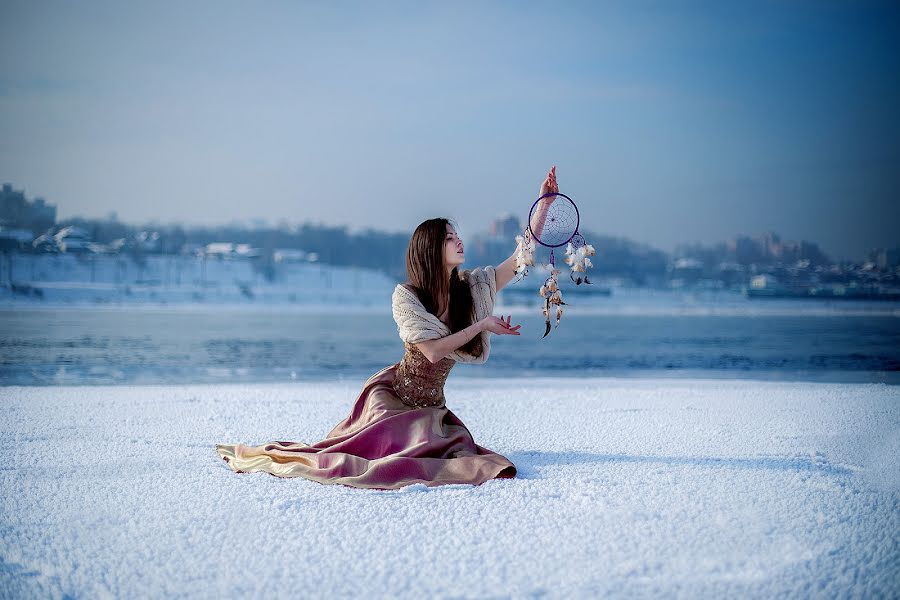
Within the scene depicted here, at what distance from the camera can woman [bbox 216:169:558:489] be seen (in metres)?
3.16

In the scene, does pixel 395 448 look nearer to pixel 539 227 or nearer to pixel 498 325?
pixel 498 325

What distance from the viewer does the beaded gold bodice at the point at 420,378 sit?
3.44 metres

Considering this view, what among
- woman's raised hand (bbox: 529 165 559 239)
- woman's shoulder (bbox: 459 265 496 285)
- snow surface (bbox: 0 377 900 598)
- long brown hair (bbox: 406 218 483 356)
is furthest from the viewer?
woman's shoulder (bbox: 459 265 496 285)

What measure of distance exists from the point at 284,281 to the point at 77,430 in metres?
54.9

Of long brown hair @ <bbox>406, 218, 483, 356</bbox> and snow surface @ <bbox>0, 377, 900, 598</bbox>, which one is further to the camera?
long brown hair @ <bbox>406, 218, 483, 356</bbox>

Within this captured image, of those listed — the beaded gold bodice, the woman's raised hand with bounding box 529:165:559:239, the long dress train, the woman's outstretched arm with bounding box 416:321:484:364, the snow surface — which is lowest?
the snow surface

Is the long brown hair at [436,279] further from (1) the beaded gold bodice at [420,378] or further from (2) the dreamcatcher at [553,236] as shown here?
(2) the dreamcatcher at [553,236]

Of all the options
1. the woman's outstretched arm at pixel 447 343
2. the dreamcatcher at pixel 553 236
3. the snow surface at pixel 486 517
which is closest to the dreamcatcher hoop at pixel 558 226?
the dreamcatcher at pixel 553 236

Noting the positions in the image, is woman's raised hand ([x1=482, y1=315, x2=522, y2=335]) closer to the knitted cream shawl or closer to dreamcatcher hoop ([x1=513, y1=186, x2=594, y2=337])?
the knitted cream shawl

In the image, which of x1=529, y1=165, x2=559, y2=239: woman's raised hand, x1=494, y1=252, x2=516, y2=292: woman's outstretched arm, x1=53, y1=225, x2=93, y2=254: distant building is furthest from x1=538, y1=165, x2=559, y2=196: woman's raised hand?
x1=53, y1=225, x2=93, y2=254: distant building

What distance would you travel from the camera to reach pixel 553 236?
3365 mm

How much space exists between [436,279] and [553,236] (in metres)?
0.58

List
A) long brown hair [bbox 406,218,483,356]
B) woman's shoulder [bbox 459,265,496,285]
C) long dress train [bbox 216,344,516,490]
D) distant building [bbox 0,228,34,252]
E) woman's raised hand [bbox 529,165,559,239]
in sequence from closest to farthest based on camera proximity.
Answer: long dress train [bbox 216,344,516,490] → long brown hair [bbox 406,218,483,356] → woman's raised hand [bbox 529,165,559,239] → woman's shoulder [bbox 459,265,496,285] → distant building [bbox 0,228,34,252]

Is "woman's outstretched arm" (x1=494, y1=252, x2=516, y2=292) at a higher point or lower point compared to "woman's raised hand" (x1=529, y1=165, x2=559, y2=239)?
lower
